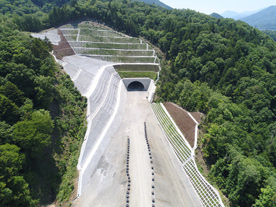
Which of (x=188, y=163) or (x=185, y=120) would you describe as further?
(x=185, y=120)

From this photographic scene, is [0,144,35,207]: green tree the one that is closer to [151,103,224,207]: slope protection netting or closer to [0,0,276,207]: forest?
[0,0,276,207]: forest

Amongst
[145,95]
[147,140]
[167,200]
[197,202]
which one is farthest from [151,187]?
[145,95]

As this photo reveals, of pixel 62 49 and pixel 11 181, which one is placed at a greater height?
pixel 62 49

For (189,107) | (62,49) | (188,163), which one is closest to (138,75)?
(189,107)

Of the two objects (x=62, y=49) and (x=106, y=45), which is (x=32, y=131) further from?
(x=106, y=45)

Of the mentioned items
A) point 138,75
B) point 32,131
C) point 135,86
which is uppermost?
point 138,75

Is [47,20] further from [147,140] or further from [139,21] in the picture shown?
[147,140]
